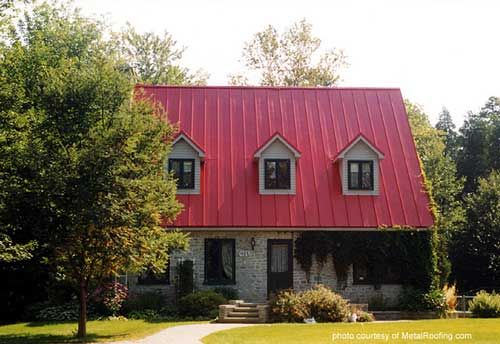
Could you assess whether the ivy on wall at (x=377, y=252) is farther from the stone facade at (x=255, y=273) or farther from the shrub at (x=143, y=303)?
the shrub at (x=143, y=303)

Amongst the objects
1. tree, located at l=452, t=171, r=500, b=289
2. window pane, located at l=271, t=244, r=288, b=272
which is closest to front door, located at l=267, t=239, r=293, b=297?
window pane, located at l=271, t=244, r=288, b=272

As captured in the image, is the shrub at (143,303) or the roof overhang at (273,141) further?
the roof overhang at (273,141)

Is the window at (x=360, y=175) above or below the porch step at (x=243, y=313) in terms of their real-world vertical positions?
above

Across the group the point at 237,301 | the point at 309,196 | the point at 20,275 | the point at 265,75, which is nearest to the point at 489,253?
the point at 309,196

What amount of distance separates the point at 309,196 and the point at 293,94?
6.19 metres

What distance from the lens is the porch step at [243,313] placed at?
79.2 ft

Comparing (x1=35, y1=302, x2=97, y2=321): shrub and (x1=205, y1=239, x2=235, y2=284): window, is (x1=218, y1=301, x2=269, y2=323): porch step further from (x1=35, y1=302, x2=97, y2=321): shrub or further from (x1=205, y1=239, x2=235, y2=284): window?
(x1=35, y1=302, x2=97, y2=321): shrub

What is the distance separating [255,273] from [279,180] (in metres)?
4.05

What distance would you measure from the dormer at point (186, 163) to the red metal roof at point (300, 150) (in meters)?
0.39

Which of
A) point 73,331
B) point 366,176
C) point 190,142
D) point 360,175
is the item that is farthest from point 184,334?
point 366,176

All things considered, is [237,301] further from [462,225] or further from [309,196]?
[462,225]

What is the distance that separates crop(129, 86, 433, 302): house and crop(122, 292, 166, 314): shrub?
2.62ft

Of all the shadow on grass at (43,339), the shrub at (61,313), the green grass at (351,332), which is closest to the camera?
the green grass at (351,332)

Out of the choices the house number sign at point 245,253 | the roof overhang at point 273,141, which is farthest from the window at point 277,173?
→ the house number sign at point 245,253
